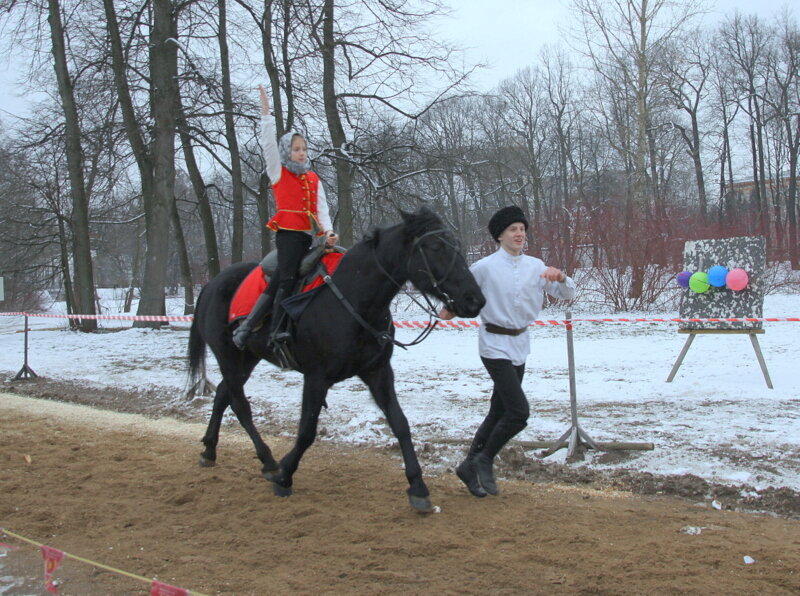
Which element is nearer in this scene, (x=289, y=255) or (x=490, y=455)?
(x=490, y=455)

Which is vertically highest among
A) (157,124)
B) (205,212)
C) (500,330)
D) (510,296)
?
(157,124)

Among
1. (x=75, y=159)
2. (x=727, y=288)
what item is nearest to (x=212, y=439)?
(x=727, y=288)

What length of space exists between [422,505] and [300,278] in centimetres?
204

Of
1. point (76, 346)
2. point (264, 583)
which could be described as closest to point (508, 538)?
point (264, 583)

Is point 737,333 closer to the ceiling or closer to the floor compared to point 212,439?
closer to the ceiling

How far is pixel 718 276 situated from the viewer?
9.20 meters

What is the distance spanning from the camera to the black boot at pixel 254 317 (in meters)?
5.59

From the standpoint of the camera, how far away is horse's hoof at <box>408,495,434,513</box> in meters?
4.64

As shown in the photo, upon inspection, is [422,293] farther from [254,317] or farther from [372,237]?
[254,317]

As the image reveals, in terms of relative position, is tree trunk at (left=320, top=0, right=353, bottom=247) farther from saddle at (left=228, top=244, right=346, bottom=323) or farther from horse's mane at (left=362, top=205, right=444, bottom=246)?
horse's mane at (left=362, top=205, right=444, bottom=246)

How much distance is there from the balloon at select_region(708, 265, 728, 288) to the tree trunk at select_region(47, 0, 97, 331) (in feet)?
57.9

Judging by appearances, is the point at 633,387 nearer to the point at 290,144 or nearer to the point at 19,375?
the point at 290,144

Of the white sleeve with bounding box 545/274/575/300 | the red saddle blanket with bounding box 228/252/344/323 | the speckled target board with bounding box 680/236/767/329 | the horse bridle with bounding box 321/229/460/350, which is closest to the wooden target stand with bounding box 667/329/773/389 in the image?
the speckled target board with bounding box 680/236/767/329

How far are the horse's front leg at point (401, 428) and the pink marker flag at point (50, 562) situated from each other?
88.0 inches
